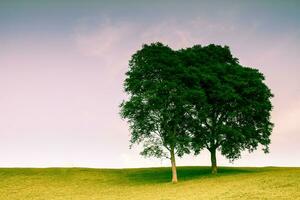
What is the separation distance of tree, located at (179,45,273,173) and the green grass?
5478 mm

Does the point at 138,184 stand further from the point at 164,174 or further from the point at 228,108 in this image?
the point at 228,108

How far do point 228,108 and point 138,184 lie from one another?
17489 millimetres

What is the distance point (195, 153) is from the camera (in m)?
62.3

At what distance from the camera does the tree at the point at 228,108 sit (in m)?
61.4

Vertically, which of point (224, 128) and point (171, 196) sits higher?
point (224, 128)

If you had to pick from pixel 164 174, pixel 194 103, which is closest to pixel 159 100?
pixel 194 103

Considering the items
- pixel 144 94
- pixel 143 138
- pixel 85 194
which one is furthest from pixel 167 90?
pixel 85 194

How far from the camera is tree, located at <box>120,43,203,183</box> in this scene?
58281 millimetres

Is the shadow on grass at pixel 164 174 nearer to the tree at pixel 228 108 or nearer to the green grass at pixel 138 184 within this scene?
the green grass at pixel 138 184

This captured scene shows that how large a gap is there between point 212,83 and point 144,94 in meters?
10.8

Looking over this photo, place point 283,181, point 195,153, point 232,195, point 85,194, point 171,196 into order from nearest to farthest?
1. point 232,195
2. point 171,196
3. point 283,181
4. point 85,194
5. point 195,153

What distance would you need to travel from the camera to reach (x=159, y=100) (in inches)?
2270

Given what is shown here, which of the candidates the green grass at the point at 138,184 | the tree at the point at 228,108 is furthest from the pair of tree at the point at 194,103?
the green grass at the point at 138,184

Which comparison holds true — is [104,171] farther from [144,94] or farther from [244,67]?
[244,67]
